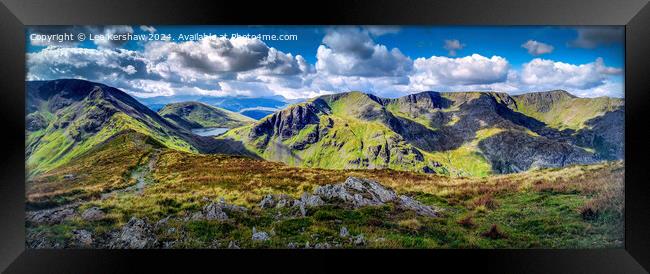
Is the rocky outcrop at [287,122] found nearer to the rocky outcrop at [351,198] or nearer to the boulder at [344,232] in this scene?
the rocky outcrop at [351,198]

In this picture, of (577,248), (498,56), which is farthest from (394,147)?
(577,248)

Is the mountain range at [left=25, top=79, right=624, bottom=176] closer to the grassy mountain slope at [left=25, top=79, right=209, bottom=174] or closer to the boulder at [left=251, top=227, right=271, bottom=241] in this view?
the grassy mountain slope at [left=25, top=79, right=209, bottom=174]

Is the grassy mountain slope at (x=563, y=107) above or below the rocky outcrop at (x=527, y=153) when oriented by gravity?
above

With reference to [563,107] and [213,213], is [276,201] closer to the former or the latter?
Answer: [213,213]

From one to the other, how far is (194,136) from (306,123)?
367cm

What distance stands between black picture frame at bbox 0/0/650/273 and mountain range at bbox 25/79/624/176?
0.55 metres

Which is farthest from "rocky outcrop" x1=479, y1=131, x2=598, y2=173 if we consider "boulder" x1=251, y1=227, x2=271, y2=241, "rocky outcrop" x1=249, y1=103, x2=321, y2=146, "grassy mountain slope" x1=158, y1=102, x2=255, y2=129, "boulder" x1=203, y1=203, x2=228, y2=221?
"boulder" x1=203, y1=203, x2=228, y2=221
